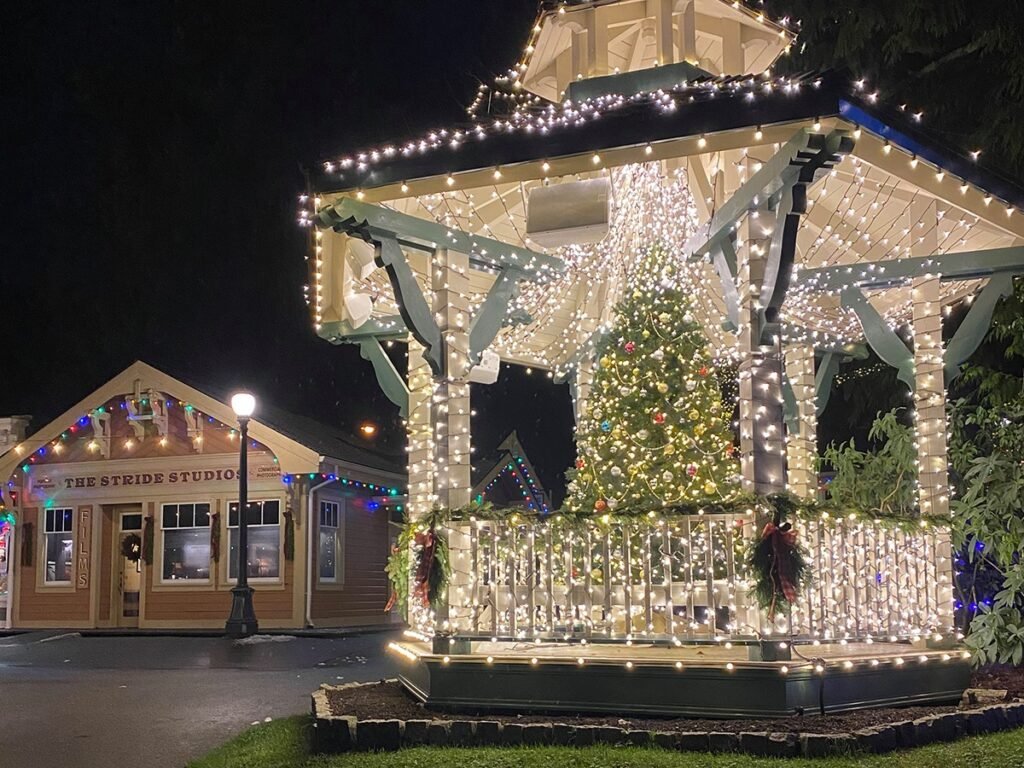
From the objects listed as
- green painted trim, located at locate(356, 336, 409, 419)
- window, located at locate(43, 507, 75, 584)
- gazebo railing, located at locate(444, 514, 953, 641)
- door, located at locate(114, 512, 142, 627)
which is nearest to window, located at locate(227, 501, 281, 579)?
door, located at locate(114, 512, 142, 627)

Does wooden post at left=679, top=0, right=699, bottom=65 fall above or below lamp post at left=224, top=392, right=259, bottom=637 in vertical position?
above

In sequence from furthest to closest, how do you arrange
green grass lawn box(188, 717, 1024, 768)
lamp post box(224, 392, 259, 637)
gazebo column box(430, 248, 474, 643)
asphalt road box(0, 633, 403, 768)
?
lamp post box(224, 392, 259, 637)
gazebo column box(430, 248, 474, 643)
asphalt road box(0, 633, 403, 768)
green grass lawn box(188, 717, 1024, 768)

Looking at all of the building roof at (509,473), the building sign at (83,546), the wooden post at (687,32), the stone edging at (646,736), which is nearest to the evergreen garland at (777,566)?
the stone edging at (646,736)

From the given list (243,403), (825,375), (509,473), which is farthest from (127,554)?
(825,375)

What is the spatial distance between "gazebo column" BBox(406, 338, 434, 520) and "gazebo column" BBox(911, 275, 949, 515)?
426 centimetres

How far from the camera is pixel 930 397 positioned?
29.0ft

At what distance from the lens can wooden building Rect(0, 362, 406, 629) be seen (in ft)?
66.4

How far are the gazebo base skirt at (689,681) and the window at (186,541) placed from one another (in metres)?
13.7

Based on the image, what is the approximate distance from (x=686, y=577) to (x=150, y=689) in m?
6.41

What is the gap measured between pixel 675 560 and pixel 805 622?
1.53m

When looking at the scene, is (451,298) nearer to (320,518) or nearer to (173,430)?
(320,518)

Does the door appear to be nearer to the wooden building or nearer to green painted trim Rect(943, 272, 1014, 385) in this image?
the wooden building

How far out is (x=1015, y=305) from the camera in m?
12.7

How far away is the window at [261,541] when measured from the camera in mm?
20469
